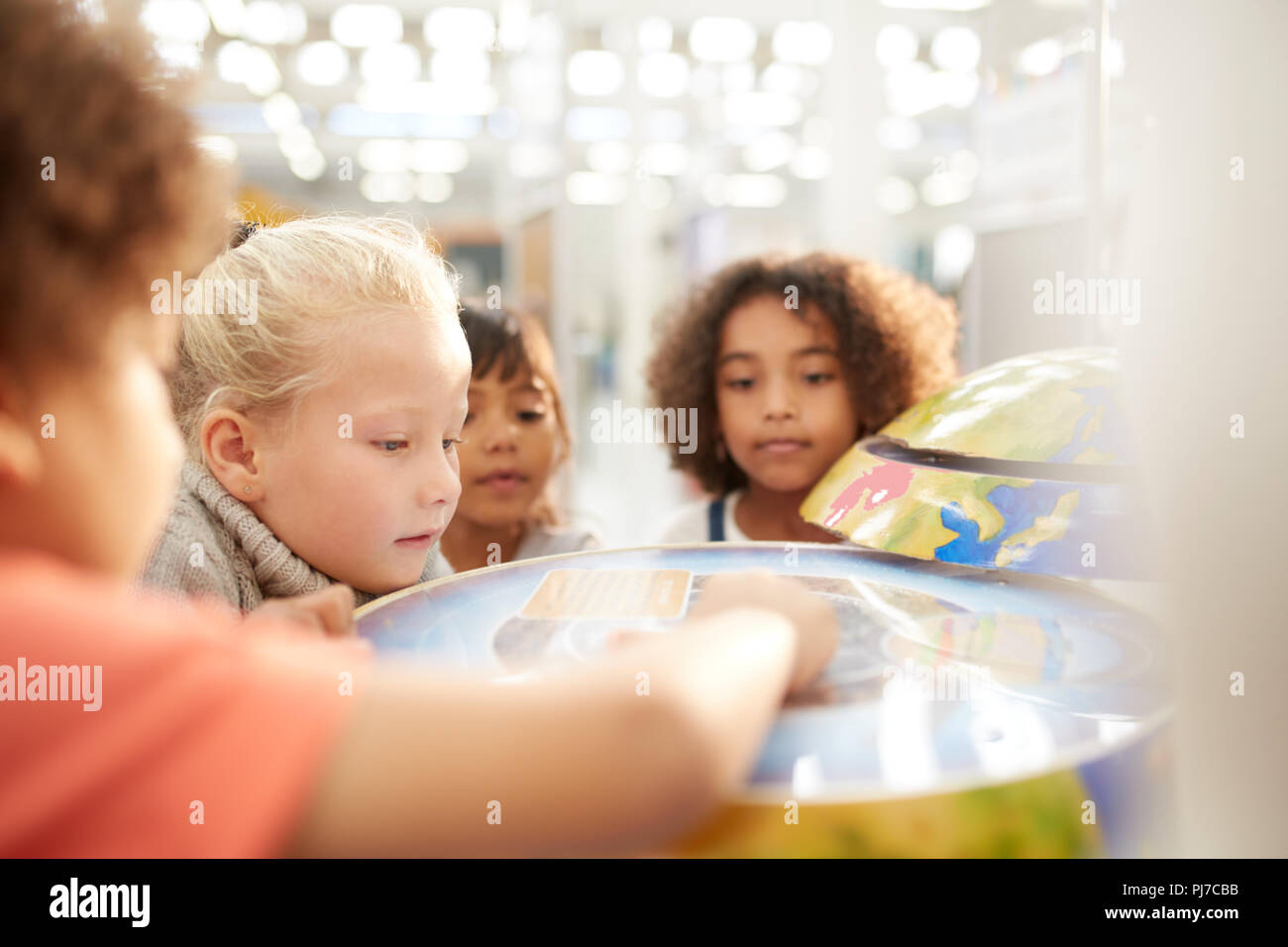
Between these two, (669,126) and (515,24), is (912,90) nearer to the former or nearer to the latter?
(669,126)

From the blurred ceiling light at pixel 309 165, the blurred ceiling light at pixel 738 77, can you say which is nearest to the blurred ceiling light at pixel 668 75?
the blurred ceiling light at pixel 738 77

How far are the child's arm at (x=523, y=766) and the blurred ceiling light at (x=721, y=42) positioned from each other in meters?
5.34

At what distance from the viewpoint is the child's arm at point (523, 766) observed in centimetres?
37

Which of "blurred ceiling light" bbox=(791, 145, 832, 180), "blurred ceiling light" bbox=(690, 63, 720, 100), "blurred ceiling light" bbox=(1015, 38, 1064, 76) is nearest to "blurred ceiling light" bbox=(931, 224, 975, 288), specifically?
"blurred ceiling light" bbox=(791, 145, 832, 180)

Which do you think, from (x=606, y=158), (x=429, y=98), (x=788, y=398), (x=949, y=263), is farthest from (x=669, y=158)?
(x=788, y=398)

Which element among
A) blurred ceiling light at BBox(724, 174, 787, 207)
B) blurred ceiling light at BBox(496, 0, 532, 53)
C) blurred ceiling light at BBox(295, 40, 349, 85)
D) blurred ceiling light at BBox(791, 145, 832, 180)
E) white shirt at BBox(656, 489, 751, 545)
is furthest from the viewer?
blurred ceiling light at BBox(724, 174, 787, 207)

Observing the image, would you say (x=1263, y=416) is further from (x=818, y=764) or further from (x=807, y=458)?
(x=807, y=458)

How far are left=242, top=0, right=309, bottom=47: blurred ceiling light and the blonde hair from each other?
15.5 ft

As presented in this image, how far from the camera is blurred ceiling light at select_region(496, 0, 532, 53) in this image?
3307 millimetres

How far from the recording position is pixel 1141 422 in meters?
0.66

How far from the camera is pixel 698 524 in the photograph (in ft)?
5.24

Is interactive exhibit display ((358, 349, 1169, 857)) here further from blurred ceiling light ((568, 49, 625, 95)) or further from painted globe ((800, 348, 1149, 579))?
blurred ceiling light ((568, 49, 625, 95))

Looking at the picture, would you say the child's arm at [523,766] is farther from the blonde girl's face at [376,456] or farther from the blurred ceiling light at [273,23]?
the blurred ceiling light at [273,23]
